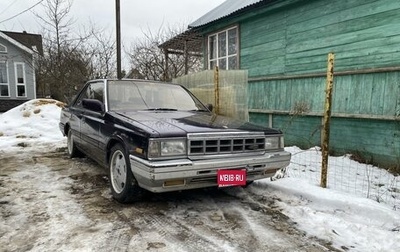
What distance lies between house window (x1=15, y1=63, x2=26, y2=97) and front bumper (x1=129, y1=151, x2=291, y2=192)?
79.3ft

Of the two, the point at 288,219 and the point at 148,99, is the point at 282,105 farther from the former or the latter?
the point at 288,219

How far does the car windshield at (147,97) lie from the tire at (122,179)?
78cm

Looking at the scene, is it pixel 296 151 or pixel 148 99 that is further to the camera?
pixel 296 151

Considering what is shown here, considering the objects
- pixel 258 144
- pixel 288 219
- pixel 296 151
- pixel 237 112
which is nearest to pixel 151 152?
pixel 258 144

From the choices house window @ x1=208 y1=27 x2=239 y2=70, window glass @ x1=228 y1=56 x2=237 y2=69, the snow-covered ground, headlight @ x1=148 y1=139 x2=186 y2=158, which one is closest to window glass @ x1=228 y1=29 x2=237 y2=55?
house window @ x1=208 y1=27 x2=239 y2=70

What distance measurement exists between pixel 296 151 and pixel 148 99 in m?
3.87

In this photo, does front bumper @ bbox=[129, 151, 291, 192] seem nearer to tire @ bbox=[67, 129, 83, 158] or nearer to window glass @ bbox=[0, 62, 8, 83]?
tire @ bbox=[67, 129, 83, 158]

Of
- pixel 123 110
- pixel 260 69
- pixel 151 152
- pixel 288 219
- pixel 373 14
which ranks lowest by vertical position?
pixel 288 219

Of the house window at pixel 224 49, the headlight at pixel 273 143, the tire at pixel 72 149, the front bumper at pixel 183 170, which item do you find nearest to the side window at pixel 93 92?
the tire at pixel 72 149

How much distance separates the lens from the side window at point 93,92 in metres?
5.06

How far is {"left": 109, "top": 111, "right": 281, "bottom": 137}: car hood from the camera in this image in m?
3.54

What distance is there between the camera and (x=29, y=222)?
342 centimetres

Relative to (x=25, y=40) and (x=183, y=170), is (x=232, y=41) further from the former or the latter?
(x=25, y=40)

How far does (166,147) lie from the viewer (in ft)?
11.2
